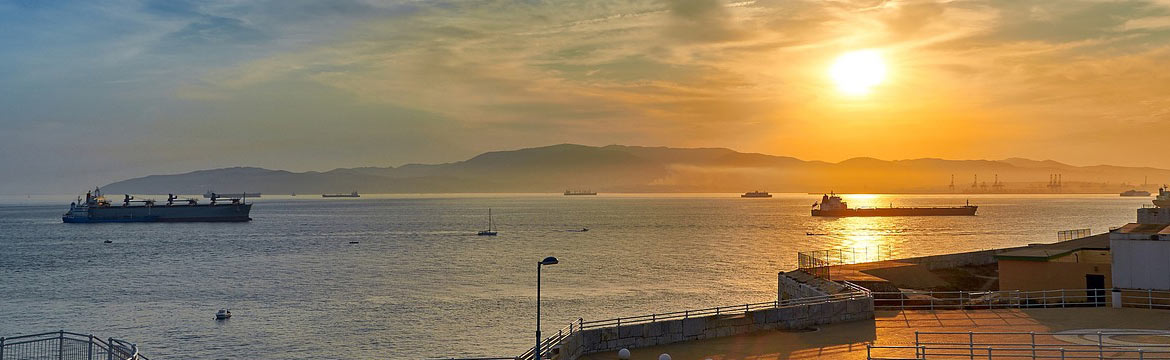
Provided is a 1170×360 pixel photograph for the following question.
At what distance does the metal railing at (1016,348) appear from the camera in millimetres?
21625

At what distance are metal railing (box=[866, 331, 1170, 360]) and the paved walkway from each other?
0.35m

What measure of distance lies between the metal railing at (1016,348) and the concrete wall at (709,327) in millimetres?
3699

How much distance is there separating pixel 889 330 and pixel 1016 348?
465 centimetres

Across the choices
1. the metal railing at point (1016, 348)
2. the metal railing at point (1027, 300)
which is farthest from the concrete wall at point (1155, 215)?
the metal railing at point (1016, 348)

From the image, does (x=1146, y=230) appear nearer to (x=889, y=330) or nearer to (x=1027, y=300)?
(x=1027, y=300)

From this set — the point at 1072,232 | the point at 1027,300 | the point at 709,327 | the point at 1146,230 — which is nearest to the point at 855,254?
the point at 1072,232

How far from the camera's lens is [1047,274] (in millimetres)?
37594

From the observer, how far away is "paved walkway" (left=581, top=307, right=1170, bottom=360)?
80.0 ft

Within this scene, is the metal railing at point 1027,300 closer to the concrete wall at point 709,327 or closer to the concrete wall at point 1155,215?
the concrete wall at point 709,327

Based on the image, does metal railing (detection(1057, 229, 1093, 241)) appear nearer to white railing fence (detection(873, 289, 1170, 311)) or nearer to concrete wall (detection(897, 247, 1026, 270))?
concrete wall (detection(897, 247, 1026, 270))

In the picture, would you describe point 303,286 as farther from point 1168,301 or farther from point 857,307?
point 1168,301

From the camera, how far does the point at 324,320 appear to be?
5531 centimetres

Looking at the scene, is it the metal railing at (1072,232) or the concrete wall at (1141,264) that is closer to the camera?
the concrete wall at (1141,264)

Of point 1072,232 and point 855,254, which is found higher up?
point 1072,232
